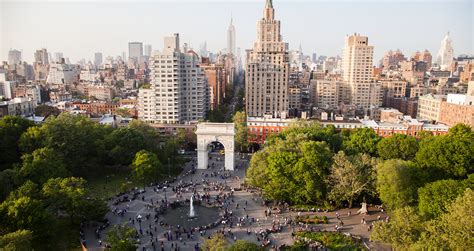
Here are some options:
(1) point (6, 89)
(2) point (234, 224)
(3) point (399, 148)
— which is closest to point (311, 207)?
(2) point (234, 224)

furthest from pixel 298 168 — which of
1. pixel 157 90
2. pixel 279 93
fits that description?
pixel 279 93

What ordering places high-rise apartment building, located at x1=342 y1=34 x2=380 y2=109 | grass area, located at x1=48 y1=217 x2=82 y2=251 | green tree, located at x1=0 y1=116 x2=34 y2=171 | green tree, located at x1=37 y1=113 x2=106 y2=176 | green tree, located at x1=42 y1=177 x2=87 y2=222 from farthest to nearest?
high-rise apartment building, located at x1=342 y1=34 x2=380 y2=109 → green tree, located at x1=37 y1=113 x2=106 y2=176 → green tree, located at x1=0 y1=116 x2=34 y2=171 → green tree, located at x1=42 y1=177 x2=87 y2=222 → grass area, located at x1=48 y1=217 x2=82 y2=251

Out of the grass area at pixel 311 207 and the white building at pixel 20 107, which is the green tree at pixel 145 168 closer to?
the grass area at pixel 311 207

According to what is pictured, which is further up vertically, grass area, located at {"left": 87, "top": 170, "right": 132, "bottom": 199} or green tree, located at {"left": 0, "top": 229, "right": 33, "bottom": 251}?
green tree, located at {"left": 0, "top": 229, "right": 33, "bottom": 251}

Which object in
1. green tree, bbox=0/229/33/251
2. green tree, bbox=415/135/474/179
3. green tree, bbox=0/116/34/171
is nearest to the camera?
green tree, bbox=0/229/33/251

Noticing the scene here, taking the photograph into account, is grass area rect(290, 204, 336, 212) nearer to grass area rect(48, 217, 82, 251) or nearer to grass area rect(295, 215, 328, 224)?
grass area rect(295, 215, 328, 224)

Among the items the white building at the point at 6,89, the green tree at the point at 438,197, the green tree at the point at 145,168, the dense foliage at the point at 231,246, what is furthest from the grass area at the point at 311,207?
the white building at the point at 6,89

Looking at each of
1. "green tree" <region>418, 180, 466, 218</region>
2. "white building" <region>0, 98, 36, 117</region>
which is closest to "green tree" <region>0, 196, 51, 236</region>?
"green tree" <region>418, 180, 466, 218</region>
